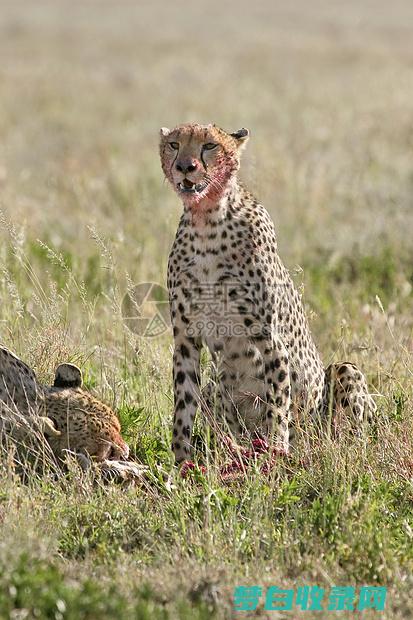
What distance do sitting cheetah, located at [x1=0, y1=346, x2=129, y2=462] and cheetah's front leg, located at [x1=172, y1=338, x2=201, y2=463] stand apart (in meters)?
0.27

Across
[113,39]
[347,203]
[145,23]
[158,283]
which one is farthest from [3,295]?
[145,23]

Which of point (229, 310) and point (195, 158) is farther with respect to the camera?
point (229, 310)

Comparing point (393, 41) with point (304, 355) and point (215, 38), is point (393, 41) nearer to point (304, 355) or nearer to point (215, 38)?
point (215, 38)

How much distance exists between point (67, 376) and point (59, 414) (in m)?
0.21

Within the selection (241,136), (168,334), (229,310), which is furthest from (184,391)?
(168,334)

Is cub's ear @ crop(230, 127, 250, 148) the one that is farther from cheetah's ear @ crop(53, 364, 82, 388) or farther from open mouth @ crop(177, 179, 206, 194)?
cheetah's ear @ crop(53, 364, 82, 388)

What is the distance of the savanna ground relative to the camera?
12.3ft

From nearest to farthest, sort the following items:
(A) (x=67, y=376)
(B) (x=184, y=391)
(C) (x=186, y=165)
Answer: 1. (C) (x=186, y=165)
2. (A) (x=67, y=376)
3. (B) (x=184, y=391)

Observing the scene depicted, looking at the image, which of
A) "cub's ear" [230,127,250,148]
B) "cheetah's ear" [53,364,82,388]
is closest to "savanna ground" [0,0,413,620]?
"cheetah's ear" [53,364,82,388]

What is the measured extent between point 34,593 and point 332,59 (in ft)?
69.2

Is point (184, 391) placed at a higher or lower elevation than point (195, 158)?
lower

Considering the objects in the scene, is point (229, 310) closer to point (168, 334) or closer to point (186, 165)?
point (186, 165)

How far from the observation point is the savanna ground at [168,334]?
147 inches

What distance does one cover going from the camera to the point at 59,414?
4637 millimetres
